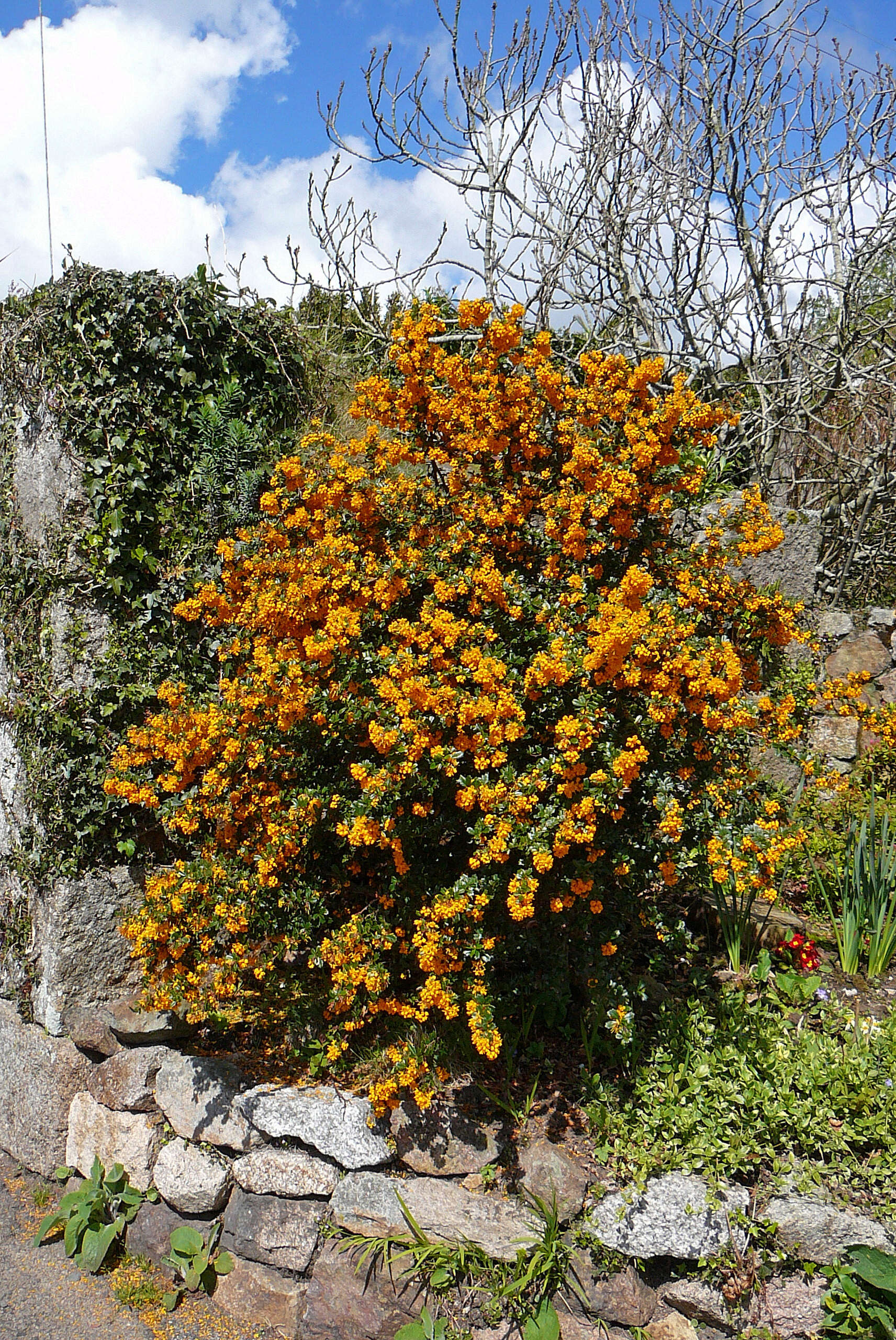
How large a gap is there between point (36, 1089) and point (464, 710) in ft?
9.63

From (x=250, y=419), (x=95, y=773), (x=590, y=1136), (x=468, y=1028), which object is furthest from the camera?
(x=250, y=419)

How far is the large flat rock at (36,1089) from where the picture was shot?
3824 millimetres

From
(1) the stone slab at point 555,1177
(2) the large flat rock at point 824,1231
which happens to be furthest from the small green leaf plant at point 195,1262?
(2) the large flat rock at point 824,1231

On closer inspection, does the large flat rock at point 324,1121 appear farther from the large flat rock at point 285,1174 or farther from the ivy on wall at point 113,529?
the ivy on wall at point 113,529

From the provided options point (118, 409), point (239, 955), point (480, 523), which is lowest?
point (239, 955)

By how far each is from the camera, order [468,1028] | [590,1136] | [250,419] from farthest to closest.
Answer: [250,419] → [468,1028] → [590,1136]

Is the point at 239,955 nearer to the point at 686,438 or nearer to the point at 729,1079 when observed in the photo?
the point at 729,1079

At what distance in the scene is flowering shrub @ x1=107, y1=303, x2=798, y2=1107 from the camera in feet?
8.63

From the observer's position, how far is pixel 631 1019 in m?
2.73

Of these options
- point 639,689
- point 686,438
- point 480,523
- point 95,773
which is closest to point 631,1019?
point 639,689

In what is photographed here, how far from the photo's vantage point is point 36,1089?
3.95 m

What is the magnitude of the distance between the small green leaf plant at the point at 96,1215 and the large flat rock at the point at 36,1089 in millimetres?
378

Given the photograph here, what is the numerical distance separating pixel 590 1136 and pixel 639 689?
1.53 meters

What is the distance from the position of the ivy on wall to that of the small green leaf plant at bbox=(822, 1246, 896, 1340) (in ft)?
9.71
